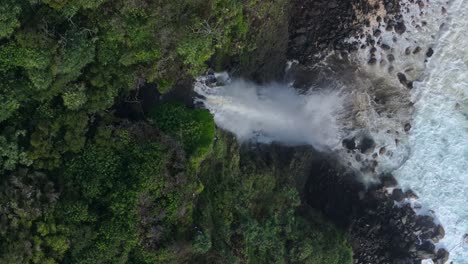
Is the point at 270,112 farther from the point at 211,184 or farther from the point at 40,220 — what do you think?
the point at 40,220

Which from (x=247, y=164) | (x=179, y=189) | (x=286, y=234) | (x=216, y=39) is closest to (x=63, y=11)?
(x=216, y=39)

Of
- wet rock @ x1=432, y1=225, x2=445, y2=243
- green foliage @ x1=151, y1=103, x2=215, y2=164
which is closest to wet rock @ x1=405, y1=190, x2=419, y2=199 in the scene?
wet rock @ x1=432, y1=225, x2=445, y2=243

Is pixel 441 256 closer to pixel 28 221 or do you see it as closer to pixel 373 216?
pixel 373 216

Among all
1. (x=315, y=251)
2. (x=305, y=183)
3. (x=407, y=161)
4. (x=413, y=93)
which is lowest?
(x=315, y=251)

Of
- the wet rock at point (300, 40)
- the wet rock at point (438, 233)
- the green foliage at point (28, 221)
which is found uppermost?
the wet rock at point (300, 40)

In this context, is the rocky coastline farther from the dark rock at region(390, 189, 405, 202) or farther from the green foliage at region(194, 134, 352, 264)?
the green foliage at region(194, 134, 352, 264)

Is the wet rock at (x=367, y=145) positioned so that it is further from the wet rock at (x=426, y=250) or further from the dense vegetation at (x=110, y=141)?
the dense vegetation at (x=110, y=141)

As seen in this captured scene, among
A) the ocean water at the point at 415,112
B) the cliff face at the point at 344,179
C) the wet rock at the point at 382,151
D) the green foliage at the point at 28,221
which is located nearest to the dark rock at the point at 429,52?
the ocean water at the point at 415,112
